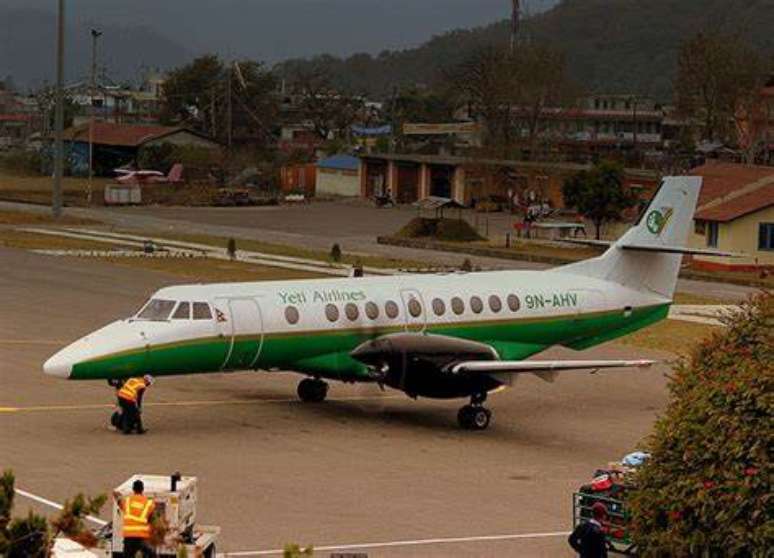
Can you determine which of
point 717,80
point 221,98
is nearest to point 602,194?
point 717,80

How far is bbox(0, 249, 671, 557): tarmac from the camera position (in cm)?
2406

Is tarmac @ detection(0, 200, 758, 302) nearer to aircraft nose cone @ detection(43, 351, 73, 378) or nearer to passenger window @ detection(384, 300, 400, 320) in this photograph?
passenger window @ detection(384, 300, 400, 320)

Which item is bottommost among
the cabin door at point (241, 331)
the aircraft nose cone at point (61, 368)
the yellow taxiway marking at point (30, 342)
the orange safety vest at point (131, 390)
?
the yellow taxiway marking at point (30, 342)

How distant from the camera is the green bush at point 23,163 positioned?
5778 inches

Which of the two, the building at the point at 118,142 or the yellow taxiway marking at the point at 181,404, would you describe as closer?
the yellow taxiway marking at the point at 181,404

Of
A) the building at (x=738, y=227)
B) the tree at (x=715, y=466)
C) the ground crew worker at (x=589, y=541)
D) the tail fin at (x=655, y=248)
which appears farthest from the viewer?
the building at (x=738, y=227)

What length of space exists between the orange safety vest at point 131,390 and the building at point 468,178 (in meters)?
68.5

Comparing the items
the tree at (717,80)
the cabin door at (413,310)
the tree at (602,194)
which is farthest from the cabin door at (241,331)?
the tree at (717,80)

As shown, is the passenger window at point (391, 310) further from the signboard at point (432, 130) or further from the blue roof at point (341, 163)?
the signboard at point (432, 130)

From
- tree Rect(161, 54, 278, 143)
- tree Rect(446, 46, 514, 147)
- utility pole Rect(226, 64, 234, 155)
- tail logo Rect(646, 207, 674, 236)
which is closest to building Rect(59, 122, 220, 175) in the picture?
utility pole Rect(226, 64, 234, 155)

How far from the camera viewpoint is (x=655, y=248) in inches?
1486

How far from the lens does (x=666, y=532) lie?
19.6 m

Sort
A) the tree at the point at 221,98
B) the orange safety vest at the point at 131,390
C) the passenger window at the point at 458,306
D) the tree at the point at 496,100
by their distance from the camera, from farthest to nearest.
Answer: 1. the tree at the point at 221,98
2. the tree at the point at 496,100
3. the passenger window at the point at 458,306
4. the orange safety vest at the point at 131,390

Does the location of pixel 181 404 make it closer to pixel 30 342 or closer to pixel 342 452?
pixel 342 452
